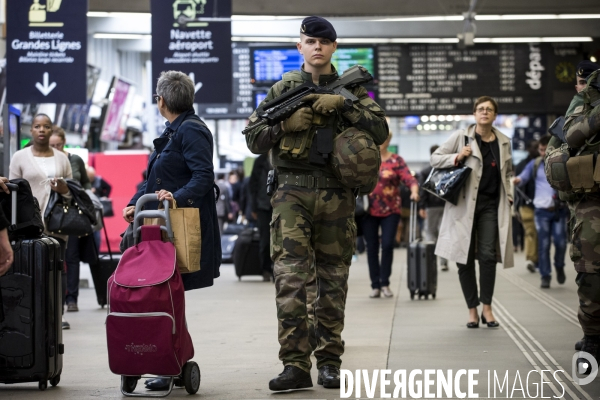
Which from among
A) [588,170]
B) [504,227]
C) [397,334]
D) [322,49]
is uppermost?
[322,49]

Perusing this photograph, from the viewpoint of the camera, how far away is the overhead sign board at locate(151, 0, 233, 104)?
1373 cm

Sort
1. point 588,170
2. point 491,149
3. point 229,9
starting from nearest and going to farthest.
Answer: point 588,170 < point 491,149 < point 229,9

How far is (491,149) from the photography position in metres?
8.77

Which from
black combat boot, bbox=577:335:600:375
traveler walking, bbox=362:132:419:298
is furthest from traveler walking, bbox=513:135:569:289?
black combat boot, bbox=577:335:600:375

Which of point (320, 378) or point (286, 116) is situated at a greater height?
point (286, 116)

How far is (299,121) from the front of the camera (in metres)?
5.44

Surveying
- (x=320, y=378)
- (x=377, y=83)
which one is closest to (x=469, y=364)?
(x=320, y=378)

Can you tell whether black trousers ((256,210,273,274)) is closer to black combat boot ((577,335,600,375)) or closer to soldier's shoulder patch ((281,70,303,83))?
black combat boot ((577,335,600,375))

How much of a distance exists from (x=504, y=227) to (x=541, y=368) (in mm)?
2410

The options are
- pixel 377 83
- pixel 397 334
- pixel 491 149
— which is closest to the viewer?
pixel 397 334

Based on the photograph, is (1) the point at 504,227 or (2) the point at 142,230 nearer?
(2) the point at 142,230

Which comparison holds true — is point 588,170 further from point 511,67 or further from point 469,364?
point 511,67

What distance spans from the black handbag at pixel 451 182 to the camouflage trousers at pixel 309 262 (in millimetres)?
2954

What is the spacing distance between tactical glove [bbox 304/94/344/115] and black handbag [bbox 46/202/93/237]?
426cm
